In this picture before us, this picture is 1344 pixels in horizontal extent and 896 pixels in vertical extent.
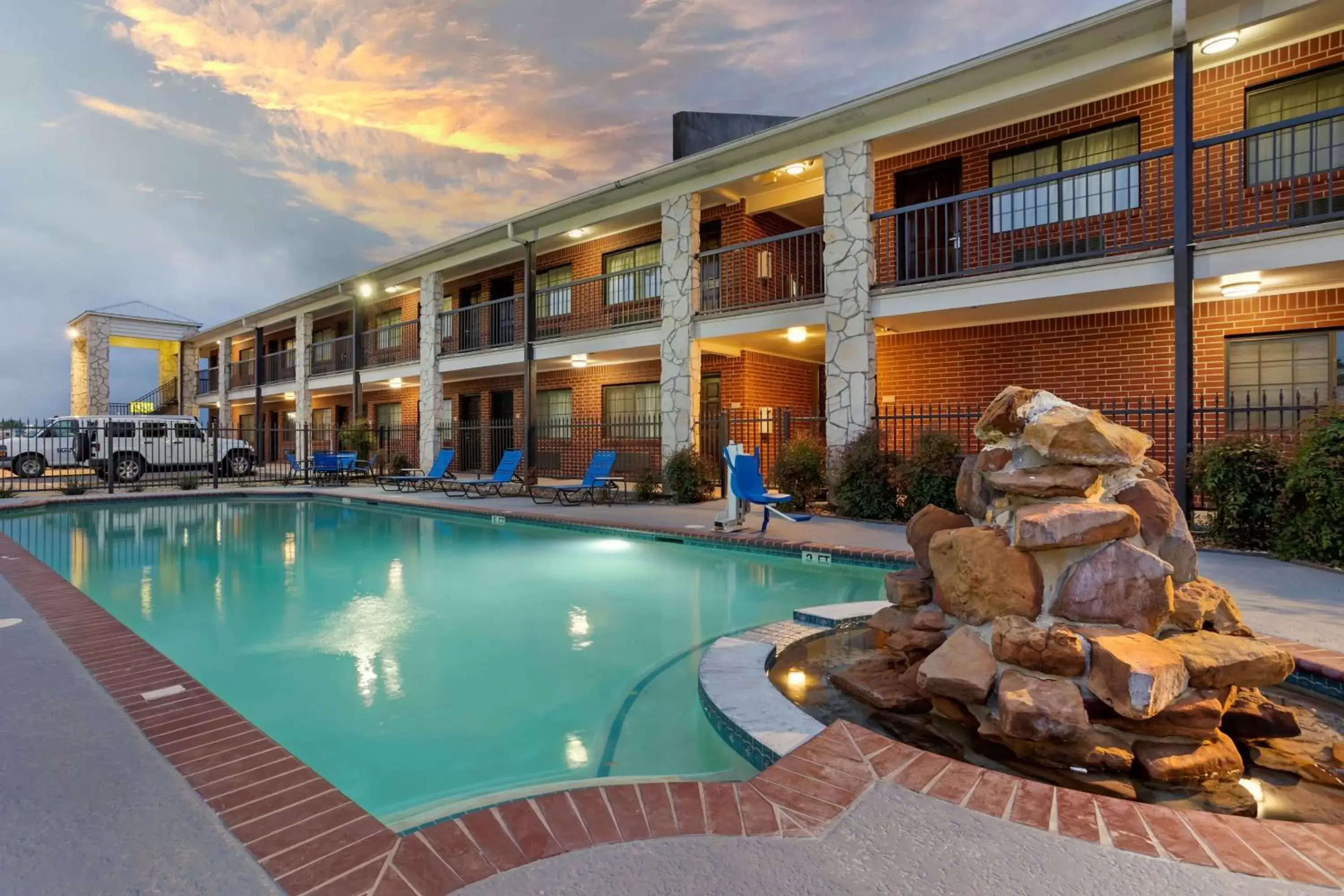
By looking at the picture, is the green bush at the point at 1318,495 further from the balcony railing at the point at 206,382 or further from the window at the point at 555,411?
the balcony railing at the point at 206,382

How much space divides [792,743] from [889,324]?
945 centimetres

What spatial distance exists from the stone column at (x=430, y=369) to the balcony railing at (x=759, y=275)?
767cm

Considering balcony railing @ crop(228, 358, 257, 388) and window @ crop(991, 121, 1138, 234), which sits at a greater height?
window @ crop(991, 121, 1138, 234)

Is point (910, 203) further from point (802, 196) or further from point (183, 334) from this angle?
point (183, 334)

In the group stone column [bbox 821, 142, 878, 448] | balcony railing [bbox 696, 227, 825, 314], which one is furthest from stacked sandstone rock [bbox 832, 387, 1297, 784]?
balcony railing [bbox 696, 227, 825, 314]

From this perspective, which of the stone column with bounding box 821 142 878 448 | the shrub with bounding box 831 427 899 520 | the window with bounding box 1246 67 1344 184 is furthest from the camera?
the stone column with bounding box 821 142 878 448

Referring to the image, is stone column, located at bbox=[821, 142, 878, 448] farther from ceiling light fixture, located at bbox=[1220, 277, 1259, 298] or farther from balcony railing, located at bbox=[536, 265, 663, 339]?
ceiling light fixture, located at bbox=[1220, 277, 1259, 298]

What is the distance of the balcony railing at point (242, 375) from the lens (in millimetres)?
27953

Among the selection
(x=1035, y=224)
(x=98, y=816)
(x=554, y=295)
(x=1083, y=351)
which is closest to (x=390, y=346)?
(x=554, y=295)

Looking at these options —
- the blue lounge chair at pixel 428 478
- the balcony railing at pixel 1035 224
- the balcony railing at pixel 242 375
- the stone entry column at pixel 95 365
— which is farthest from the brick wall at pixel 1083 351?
the stone entry column at pixel 95 365

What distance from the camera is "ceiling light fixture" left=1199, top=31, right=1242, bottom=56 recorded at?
24.7ft

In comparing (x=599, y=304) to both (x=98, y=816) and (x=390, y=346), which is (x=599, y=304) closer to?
(x=390, y=346)

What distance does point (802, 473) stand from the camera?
408 inches

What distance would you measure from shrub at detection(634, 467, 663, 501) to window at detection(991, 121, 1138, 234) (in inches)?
290
